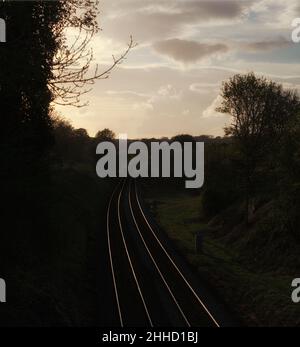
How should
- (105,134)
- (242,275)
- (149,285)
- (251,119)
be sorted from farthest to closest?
(105,134) < (251,119) < (242,275) < (149,285)

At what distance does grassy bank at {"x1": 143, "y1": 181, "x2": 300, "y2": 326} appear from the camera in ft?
79.2

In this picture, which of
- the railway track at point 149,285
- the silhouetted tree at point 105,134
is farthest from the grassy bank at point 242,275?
the silhouetted tree at point 105,134

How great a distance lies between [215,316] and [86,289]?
718cm

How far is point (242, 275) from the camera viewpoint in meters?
31.1

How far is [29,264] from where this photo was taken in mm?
23641

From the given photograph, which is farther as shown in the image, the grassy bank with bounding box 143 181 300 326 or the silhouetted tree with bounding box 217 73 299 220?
the silhouetted tree with bounding box 217 73 299 220

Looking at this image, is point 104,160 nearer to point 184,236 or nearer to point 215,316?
point 184,236

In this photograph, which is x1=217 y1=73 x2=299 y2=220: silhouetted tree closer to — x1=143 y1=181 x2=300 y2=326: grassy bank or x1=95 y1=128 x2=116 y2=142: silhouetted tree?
x1=143 y1=181 x2=300 y2=326: grassy bank

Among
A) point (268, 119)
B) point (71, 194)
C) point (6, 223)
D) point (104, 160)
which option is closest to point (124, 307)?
point (6, 223)

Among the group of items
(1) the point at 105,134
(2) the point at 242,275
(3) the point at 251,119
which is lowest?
(2) the point at 242,275

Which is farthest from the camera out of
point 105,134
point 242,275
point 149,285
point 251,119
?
point 105,134

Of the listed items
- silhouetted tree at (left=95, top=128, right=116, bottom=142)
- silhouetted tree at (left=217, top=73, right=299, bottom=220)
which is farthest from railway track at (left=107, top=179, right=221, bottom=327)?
silhouetted tree at (left=95, top=128, right=116, bottom=142)

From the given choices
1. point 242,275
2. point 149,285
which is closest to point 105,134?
point 242,275

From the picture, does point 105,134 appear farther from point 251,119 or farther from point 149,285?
point 149,285
